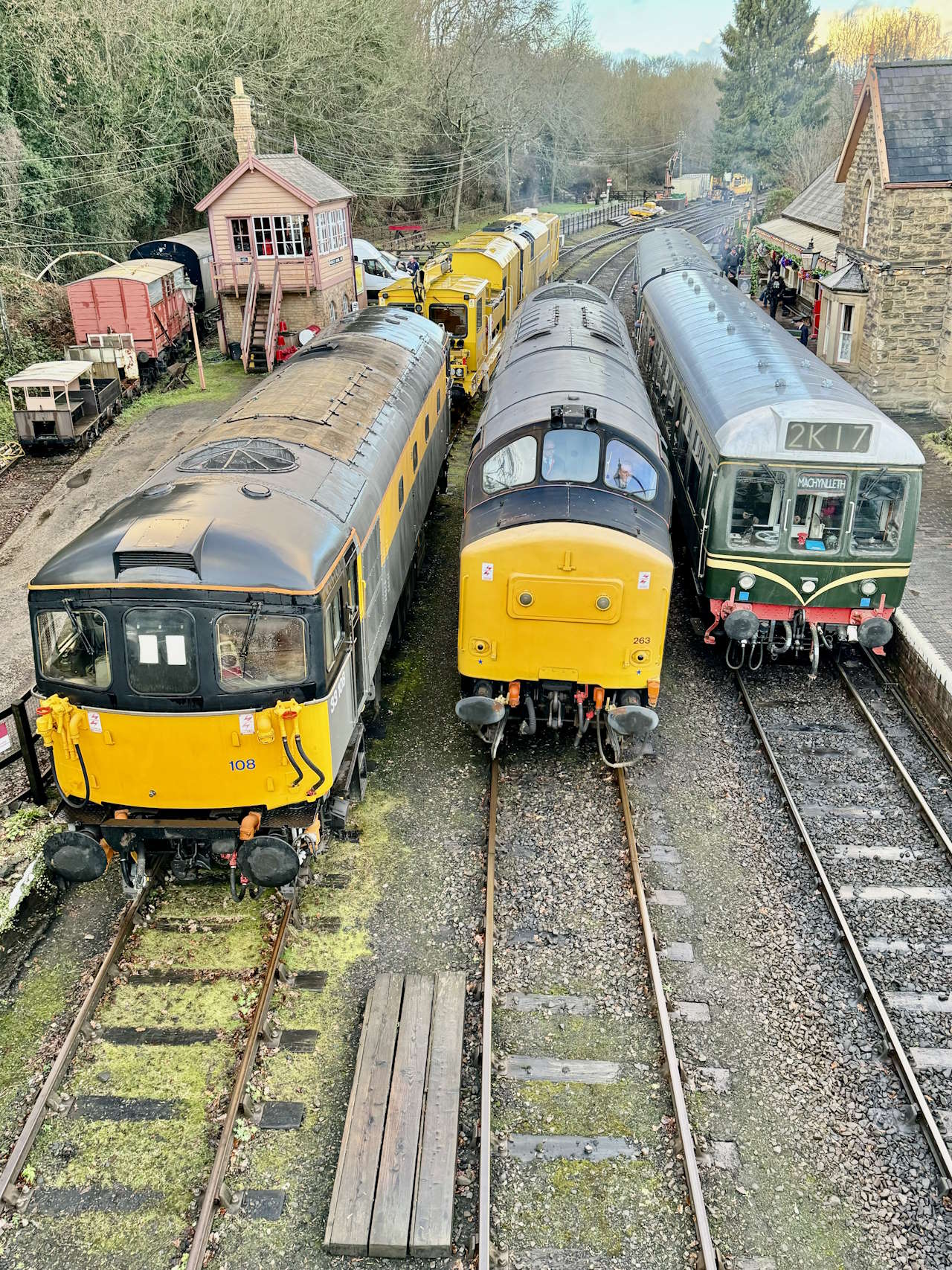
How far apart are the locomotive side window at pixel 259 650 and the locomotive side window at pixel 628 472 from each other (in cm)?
418

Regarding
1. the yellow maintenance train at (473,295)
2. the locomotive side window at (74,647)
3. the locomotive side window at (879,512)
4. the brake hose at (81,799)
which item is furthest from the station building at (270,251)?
the brake hose at (81,799)

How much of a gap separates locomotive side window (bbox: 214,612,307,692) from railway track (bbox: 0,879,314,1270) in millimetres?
2170

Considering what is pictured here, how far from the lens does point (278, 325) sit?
26.8 m

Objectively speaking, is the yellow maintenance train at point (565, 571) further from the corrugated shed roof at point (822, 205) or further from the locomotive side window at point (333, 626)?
the corrugated shed roof at point (822, 205)

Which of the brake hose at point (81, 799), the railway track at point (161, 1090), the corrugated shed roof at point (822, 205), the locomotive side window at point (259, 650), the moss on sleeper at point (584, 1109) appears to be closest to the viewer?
the railway track at point (161, 1090)

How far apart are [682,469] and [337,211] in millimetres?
19072

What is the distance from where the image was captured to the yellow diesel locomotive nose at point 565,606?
9.23 metres

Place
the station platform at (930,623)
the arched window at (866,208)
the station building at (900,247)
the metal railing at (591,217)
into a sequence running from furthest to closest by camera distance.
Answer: the metal railing at (591,217) < the arched window at (866,208) < the station building at (900,247) < the station platform at (930,623)

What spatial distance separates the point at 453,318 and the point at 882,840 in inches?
637

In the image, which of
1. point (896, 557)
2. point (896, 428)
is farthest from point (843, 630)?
point (896, 428)

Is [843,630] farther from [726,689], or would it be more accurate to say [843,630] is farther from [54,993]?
[54,993]

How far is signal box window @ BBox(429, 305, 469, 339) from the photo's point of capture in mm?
21766

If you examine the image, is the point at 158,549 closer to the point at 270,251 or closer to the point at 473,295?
the point at 473,295

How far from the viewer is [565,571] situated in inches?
365
